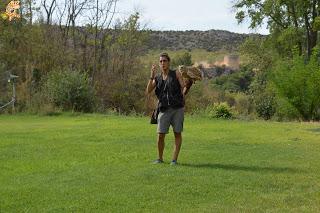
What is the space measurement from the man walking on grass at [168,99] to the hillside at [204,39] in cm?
5389

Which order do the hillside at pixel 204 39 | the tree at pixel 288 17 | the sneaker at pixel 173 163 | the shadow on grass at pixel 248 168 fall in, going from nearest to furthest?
1. the shadow on grass at pixel 248 168
2. the sneaker at pixel 173 163
3. the tree at pixel 288 17
4. the hillside at pixel 204 39

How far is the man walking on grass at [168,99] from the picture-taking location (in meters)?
9.85

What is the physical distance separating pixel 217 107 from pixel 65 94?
22.7ft

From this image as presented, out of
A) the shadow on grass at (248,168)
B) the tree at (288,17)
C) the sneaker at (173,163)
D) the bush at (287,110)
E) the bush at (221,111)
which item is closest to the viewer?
the shadow on grass at (248,168)

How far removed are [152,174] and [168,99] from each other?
1.75 m

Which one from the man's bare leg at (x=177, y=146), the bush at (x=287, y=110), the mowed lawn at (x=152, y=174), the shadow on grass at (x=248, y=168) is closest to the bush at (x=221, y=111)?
the bush at (x=287, y=110)

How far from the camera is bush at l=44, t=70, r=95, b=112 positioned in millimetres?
24047

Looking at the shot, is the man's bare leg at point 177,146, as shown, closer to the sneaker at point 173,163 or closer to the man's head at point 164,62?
the sneaker at point 173,163

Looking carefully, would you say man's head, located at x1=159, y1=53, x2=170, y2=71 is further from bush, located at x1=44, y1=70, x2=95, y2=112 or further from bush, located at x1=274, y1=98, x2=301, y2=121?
bush, located at x1=274, y1=98, x2=301, y2=121

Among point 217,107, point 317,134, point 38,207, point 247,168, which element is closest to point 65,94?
point 217,107

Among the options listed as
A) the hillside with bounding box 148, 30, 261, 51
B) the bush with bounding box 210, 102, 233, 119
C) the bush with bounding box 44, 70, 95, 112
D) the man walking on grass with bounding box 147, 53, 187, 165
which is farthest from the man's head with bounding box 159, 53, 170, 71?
the hillside with bounding box 148, 30, 261, 51

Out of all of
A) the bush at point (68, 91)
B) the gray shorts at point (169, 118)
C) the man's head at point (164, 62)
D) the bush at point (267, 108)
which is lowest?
the bush at point (267, 108)

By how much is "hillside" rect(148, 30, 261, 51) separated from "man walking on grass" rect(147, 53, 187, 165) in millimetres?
53889

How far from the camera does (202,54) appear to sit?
64.2 m
